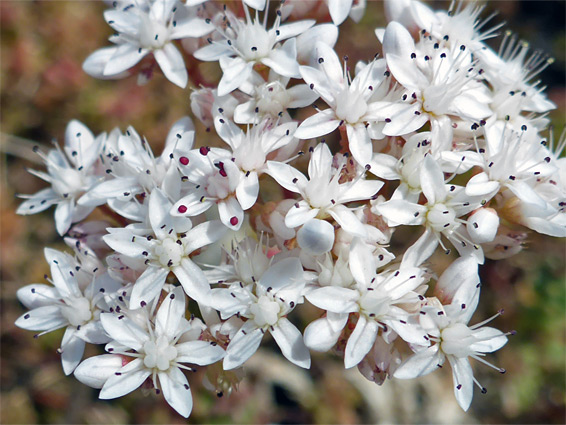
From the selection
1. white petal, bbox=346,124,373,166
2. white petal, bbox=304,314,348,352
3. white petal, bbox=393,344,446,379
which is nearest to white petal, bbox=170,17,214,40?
white petal, bbox=346,124,373,166

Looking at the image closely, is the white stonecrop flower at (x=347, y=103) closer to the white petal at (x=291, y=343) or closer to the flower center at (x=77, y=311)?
the white petal at (x=291, y=343)

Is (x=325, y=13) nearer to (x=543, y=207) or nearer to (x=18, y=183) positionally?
(x=543, y=207)

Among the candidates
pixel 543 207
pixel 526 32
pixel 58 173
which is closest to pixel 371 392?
pixel 543 207

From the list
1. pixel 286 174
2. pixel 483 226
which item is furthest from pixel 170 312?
pixel 483 226

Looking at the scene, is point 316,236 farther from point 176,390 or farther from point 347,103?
point 176,390

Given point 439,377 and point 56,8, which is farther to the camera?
point 56,8
